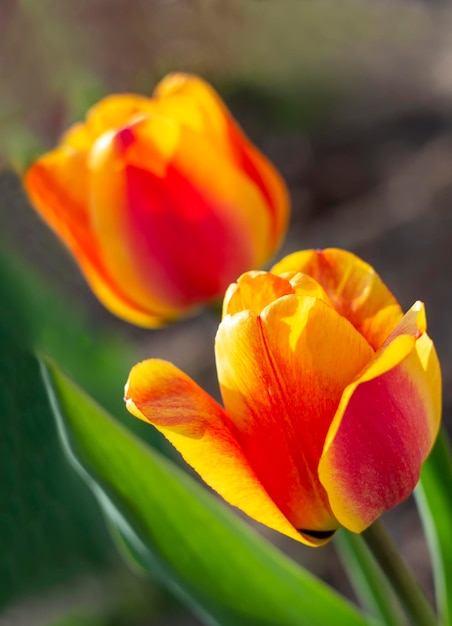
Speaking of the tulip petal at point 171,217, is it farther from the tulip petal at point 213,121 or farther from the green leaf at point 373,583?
the green leaf at point 373,583

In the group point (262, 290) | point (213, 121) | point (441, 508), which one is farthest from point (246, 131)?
point (262, 290)

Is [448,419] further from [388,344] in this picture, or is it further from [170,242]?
[388,344]

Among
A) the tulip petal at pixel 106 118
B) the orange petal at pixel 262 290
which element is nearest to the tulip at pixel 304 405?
the orange petal at pixel 262 290

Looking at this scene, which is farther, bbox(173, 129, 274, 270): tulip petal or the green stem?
bbox(173, 129, 274, 270): tulip petal

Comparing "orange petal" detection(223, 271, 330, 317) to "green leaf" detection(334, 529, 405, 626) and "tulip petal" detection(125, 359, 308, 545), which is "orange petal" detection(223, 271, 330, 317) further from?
"green leaf" detection(334, 529, 405, 626)

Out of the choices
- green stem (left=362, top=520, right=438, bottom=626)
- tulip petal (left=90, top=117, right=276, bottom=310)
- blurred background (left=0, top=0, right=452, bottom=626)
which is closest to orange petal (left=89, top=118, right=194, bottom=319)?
tulip petal (left=90, top=117, right=276, bottom=310)

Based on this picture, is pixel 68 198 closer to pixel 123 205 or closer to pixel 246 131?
pixel 123 205

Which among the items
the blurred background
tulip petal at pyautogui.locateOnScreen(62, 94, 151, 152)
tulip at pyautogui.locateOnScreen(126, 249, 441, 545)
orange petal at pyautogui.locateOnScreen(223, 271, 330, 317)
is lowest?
the blurred background
